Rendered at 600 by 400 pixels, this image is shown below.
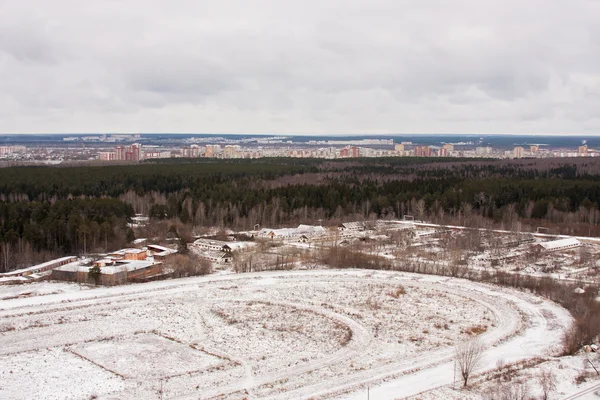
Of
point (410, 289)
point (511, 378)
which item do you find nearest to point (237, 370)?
point (511, 378)

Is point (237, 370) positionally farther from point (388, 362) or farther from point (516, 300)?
point (516, 300)

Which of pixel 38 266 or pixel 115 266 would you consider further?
pixel 38 266

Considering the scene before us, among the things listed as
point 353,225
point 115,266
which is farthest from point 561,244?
point 115,266

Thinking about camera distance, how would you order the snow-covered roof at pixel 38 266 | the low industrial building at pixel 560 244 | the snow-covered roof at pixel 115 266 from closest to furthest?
the snow-covered roof at pixel 115 266 → the snow-covered roof at pixel 38 266 → the low industrial building at pixel 560 244

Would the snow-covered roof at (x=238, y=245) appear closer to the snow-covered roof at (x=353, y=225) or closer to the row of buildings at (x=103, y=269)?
the row of buildings at (x=103, y=269)

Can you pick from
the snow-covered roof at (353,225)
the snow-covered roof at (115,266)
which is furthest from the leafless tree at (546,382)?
the snow-covered roof at (353,225)

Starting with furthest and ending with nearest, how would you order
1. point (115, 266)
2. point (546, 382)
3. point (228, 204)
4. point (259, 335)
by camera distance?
1. point (228, 204)
2. point (115, 266)
3. point (259, 335)
4. point (546, 382)

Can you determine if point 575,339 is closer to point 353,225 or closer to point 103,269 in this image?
point 103,269
